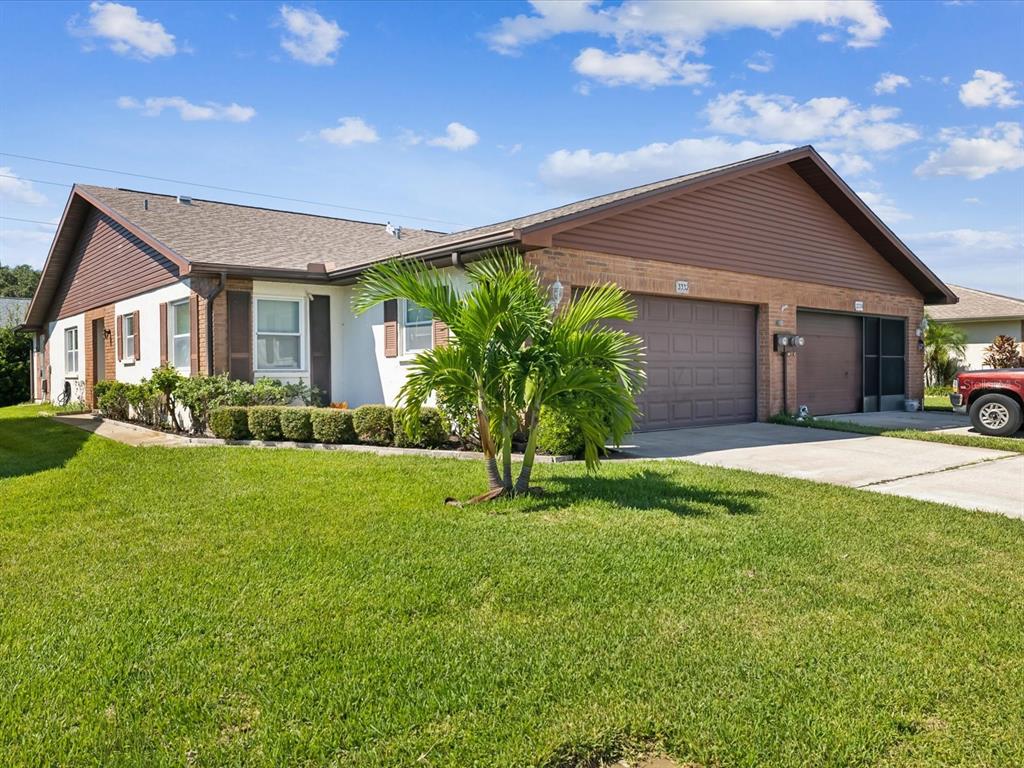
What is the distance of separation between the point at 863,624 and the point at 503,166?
55.7 feet

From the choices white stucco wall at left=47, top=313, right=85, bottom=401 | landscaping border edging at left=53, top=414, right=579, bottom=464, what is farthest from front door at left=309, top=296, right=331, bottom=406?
white stucco wall at left=47, top=313, right=85, bottom=401

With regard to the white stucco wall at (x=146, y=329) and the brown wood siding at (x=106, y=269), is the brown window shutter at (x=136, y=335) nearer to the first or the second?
the white stucco wall at (x=146, y=329)

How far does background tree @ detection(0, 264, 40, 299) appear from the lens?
59.6m

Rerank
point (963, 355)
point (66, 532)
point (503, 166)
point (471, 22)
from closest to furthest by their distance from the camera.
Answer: point (66, 532) < point (471, 22) < point (503, 166) < point (963, 355)

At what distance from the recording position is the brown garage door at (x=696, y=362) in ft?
40.3

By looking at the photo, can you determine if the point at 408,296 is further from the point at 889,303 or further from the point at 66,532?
the point at 889,303

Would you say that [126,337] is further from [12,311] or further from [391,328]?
[12,311]

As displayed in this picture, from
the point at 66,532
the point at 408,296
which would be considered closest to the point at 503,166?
the point at 408,296

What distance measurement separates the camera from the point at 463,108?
15016mm

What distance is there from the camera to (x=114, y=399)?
15.2 metres

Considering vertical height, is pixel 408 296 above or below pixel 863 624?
above

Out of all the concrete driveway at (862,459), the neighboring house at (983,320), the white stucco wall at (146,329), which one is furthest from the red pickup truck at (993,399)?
the neighboring house at (983,320)

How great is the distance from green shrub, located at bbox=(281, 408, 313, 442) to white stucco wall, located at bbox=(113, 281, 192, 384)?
158 inches

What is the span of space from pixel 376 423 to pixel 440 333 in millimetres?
1818
